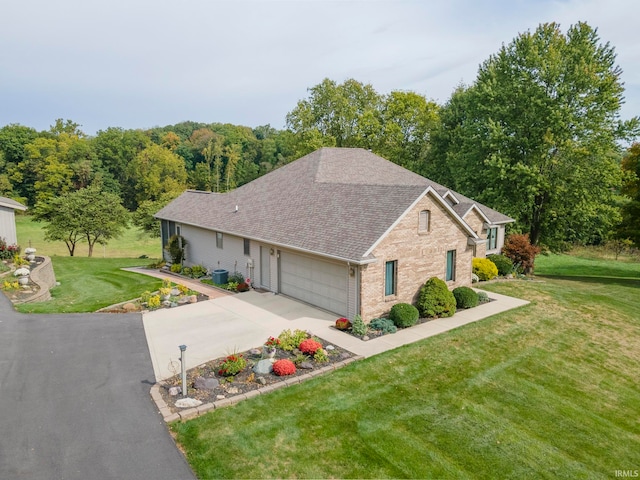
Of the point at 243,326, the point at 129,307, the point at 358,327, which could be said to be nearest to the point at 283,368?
the point at 358,327

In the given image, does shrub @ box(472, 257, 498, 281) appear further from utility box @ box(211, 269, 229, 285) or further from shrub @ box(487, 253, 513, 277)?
utility box @ box(211, 269, 229, 285)

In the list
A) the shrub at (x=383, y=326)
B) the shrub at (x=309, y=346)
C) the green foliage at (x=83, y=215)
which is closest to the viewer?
the shrub at (x=309, y=346)

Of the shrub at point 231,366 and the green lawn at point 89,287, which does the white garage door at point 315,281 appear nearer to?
the shrub at point 231,366

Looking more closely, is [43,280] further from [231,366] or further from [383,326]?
[383,326]

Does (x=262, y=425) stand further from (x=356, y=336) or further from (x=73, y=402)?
(x=356, y=336)

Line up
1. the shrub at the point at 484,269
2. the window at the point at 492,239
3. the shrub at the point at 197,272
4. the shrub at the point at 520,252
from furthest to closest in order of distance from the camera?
1. the window at the point at 492,239
2. the shrub at the point at 520,252
3. the shrub at the point at 197,272
4. the shrub at the point at 484,269

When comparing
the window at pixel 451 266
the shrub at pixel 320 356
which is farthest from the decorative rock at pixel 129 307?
the window at pixel 451 266

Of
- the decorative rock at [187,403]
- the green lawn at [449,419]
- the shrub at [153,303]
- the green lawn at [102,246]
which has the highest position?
the shrub at [153,303]

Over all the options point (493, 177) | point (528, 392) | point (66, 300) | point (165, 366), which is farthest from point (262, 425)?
point (493, 177)
